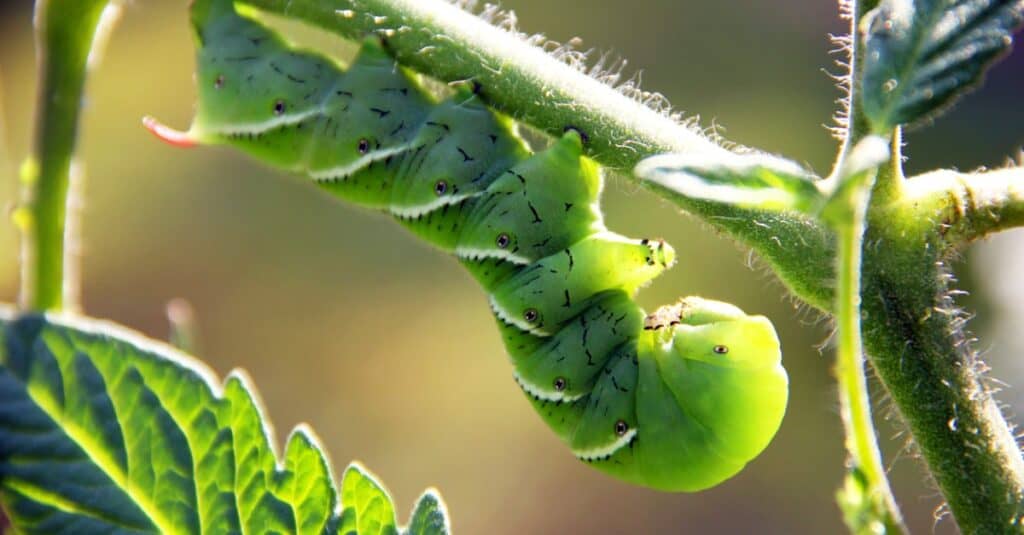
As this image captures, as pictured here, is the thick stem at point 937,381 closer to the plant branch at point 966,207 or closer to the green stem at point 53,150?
the plant branch at point 966,207

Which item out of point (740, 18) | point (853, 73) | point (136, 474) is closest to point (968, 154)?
point (740, 18)

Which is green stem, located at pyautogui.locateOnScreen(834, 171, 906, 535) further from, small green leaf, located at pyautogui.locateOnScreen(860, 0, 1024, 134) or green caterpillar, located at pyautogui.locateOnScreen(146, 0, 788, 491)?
green caterpillar, located at pyautogui.locateOnScreen(146, 0, 788, 491)

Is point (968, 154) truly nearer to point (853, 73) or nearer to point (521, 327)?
point (521, 327)

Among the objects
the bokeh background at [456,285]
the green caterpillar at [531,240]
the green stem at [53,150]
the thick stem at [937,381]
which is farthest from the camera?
the bokeh background at [456,285]

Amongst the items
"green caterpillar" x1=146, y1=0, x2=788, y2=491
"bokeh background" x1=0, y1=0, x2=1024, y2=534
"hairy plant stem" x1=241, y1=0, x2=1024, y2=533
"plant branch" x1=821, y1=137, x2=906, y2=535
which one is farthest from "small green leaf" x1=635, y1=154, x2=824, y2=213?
"bokeh background" x1=0, y1=0, x2=1024, y2=534

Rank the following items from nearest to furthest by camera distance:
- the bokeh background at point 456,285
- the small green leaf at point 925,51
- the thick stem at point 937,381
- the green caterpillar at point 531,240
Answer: the small green leaf at point 925,51
the thick stem at point 937,381
the green caterpillar at point 531,240
the bokeh background at point 456,285

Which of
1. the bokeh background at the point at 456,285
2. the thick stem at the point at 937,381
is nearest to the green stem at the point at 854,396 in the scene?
the thick stem at the point at 937,381
